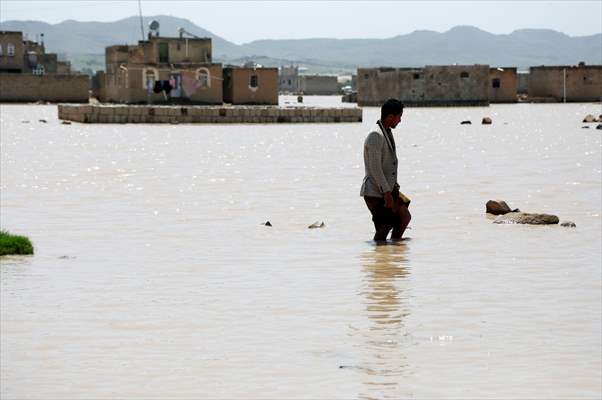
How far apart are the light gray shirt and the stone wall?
33.3 meters

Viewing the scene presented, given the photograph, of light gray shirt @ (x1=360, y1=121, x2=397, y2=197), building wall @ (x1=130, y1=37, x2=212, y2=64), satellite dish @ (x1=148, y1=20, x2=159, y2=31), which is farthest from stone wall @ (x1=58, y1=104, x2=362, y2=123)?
light gray shirt @ (x1=360, y1=121, x2=397, y2=197)

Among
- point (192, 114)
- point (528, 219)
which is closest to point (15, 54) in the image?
point (192, 114)

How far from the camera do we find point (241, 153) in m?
27.3

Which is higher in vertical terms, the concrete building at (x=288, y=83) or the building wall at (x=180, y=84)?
the concrete building at (x=288, y=83)

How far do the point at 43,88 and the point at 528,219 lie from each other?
58367mm

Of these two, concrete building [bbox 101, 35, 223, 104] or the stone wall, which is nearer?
the stone wall

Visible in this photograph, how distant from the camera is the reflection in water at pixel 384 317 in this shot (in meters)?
5.70

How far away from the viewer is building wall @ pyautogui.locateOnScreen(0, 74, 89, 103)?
6706 cm

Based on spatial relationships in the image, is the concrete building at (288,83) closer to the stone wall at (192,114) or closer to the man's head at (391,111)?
the stone wall at (192,114)

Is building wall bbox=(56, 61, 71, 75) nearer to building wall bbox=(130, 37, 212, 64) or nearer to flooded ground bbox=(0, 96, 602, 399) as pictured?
building wall bbox=(130, 37, 212, 64)

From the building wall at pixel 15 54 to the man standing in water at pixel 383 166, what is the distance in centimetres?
6365

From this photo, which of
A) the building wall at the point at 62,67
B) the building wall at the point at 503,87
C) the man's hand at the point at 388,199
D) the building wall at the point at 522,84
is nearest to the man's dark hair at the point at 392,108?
the man's hand at the point at 388,199

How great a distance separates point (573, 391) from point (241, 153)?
867 inches

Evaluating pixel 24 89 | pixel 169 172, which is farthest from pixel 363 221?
pixel 24 89
